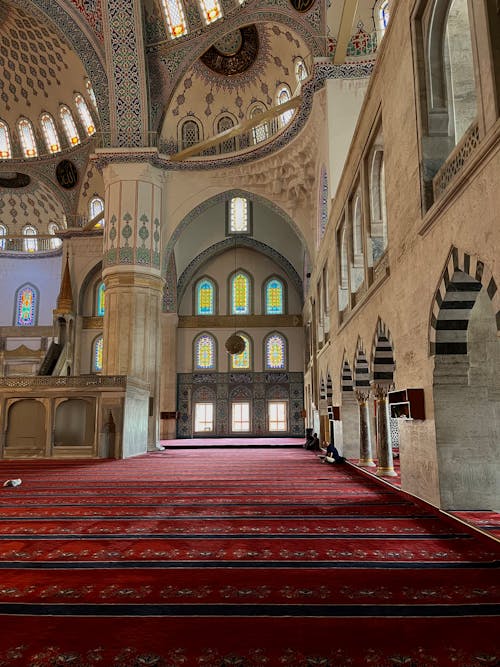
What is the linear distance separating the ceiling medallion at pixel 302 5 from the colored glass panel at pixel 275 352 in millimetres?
10835

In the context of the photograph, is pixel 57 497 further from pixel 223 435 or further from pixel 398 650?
pixel 223 435

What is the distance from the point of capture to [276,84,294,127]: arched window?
1352cm

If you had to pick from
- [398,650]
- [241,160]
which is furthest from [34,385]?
[398,650]

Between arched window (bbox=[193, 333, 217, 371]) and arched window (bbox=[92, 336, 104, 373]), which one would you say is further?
arched window (bbox=[193, 333, 217, 371])

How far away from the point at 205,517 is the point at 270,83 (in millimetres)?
12526

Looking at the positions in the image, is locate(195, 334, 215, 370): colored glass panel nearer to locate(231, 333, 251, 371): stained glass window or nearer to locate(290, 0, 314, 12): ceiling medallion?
locate(231, 333, 251, 371): stained glass window

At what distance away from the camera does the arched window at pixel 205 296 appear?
19.9 metres

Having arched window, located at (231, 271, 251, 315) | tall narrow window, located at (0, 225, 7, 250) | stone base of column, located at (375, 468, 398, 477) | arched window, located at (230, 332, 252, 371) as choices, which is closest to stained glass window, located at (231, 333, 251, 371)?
arched window, located at (230, 332, 252, 371)

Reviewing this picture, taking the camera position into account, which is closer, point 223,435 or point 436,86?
point 436,86

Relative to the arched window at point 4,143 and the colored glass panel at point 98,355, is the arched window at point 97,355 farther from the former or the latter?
the arched window at point 4,143

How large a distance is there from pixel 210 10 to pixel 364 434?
35.1ft

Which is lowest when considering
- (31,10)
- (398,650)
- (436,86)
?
(398,650)

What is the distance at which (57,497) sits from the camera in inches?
211

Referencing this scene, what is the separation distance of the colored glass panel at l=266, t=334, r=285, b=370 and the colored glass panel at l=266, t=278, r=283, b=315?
3.07ft
